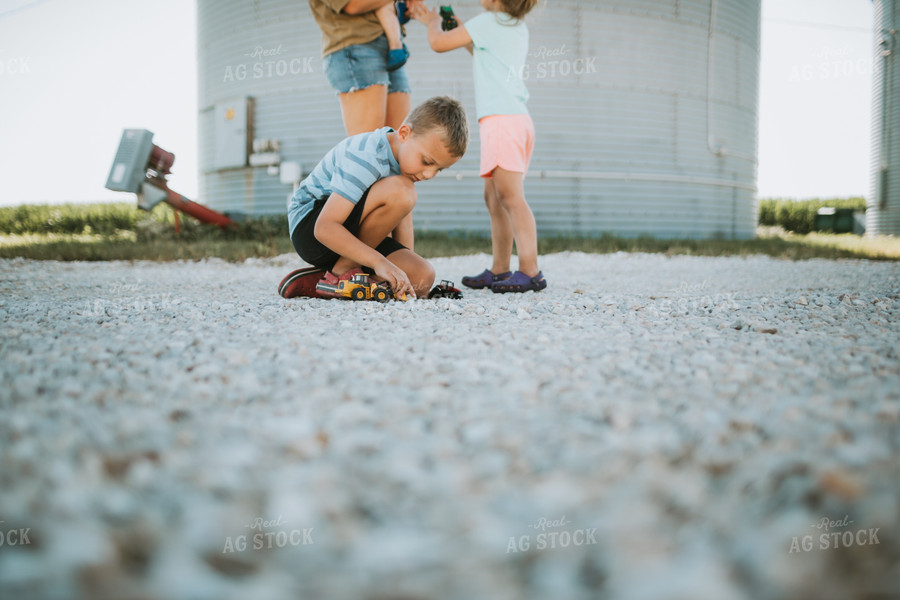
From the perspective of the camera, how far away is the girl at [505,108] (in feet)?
9.51

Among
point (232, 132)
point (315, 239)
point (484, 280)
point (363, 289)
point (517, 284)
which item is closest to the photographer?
point (363, 289)

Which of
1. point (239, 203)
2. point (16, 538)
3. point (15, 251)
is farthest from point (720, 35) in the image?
point (16, 538)

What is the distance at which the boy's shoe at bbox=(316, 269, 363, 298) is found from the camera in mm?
2411

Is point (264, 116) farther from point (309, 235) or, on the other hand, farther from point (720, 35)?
point (720, 35)

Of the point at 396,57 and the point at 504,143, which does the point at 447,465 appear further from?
the point at 396,57

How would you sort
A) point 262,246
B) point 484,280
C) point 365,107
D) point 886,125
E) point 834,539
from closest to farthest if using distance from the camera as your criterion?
point 834,539, point 365,107, point 484,280, point 262,246, point 886,125

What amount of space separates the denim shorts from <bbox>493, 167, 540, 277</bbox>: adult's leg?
86cm

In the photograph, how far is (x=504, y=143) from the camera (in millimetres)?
2900

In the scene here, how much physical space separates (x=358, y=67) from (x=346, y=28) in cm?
21

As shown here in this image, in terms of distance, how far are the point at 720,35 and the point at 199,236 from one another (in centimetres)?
879

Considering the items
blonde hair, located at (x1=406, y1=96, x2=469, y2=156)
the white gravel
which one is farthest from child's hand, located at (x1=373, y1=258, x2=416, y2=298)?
the white gravel

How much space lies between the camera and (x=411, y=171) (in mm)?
2363

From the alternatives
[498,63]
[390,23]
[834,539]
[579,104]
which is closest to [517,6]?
[498,63]

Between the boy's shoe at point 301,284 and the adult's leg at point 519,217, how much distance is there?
1068 millimetres
